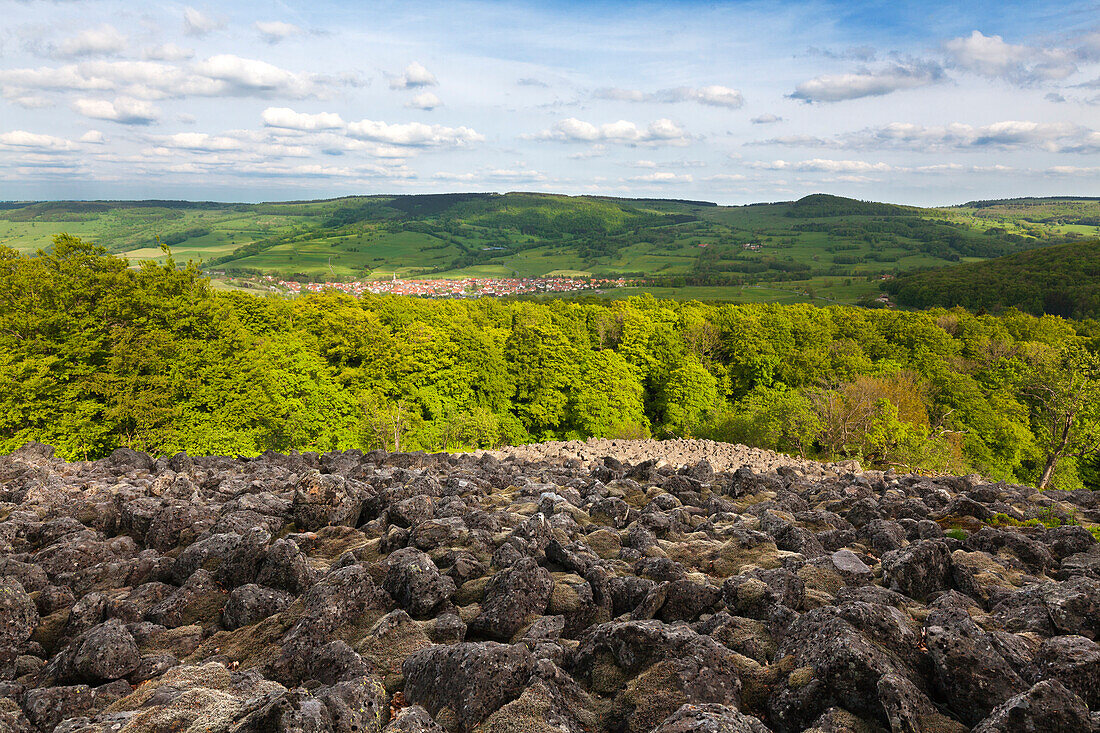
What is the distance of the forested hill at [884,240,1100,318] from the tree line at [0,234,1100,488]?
36.4 metres

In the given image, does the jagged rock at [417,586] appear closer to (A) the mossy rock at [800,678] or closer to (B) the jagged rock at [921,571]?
(A) the mossy rock at [800,678]

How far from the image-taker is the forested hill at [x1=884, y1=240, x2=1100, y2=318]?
381 feet

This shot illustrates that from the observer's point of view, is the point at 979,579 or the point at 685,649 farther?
the point at 979,579

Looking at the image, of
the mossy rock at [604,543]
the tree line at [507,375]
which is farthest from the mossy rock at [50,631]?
the tree line at [507,375]

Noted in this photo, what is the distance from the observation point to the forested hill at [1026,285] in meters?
116

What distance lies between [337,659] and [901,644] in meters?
6.56

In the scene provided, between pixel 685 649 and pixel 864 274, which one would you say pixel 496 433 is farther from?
pixel 864 274

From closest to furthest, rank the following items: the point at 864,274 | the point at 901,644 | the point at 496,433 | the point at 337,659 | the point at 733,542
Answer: the point at 901,644
the point at 337,659
the point at 733,542
the point at 496,433
the point at 864,274

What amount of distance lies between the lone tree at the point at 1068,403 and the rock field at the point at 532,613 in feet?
101

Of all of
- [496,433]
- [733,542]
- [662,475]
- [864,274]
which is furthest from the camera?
[864,274]

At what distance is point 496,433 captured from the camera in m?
49.3

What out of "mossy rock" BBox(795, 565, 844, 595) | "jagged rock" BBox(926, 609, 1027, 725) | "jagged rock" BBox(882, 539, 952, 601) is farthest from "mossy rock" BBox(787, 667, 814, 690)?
"jagged rock" BBox(882, 539, 952, 601)

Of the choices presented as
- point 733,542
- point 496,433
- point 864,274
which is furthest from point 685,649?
point 864,274

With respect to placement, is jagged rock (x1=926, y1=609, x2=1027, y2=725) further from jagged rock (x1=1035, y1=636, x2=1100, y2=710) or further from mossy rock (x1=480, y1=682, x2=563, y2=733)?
mossy rock (x1=480, y1=682, x2=563, y2=733)
